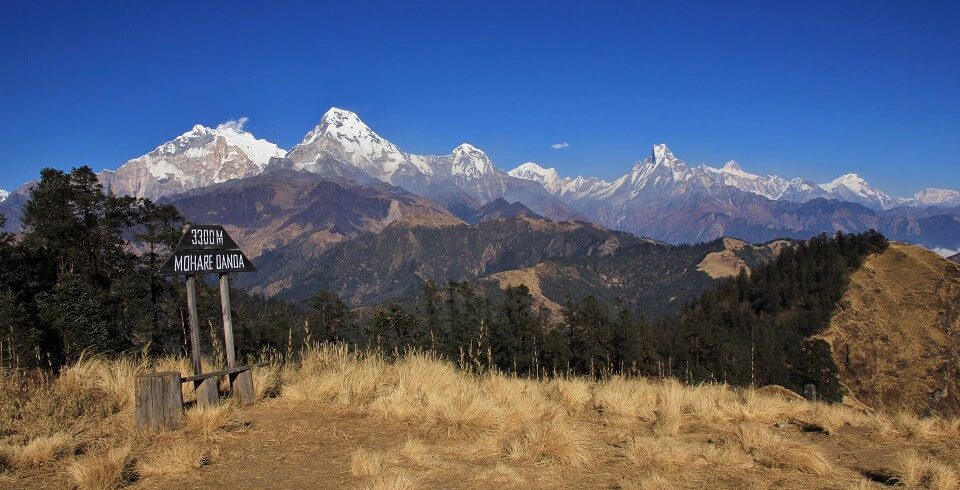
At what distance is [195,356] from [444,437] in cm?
434

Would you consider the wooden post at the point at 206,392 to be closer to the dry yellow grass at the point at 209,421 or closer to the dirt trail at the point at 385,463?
the dry yellow grass at the point at 209,421

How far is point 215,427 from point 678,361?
80261 millimetres

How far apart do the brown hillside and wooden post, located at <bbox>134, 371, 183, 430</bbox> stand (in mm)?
98314

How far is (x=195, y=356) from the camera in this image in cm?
933

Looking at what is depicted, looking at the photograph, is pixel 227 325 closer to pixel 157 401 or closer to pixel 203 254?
pixel 203 254

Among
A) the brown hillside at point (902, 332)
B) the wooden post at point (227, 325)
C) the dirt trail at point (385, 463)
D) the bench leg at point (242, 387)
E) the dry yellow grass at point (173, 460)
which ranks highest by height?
the wooden post at point (227, 325)

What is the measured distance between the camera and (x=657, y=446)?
7.55m

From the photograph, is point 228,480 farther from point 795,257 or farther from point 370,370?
point 795,257

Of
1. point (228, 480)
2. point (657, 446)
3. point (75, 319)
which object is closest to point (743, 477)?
point (657, 446)

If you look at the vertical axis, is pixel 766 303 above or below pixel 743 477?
below

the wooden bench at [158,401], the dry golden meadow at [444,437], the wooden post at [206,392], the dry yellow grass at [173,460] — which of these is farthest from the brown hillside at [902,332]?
the dry yellow grass at [173,460]

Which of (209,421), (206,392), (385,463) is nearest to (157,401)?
(209,421)

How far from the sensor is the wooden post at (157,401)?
8.09 m

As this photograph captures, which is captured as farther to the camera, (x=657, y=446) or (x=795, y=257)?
(x=795, y=257)
